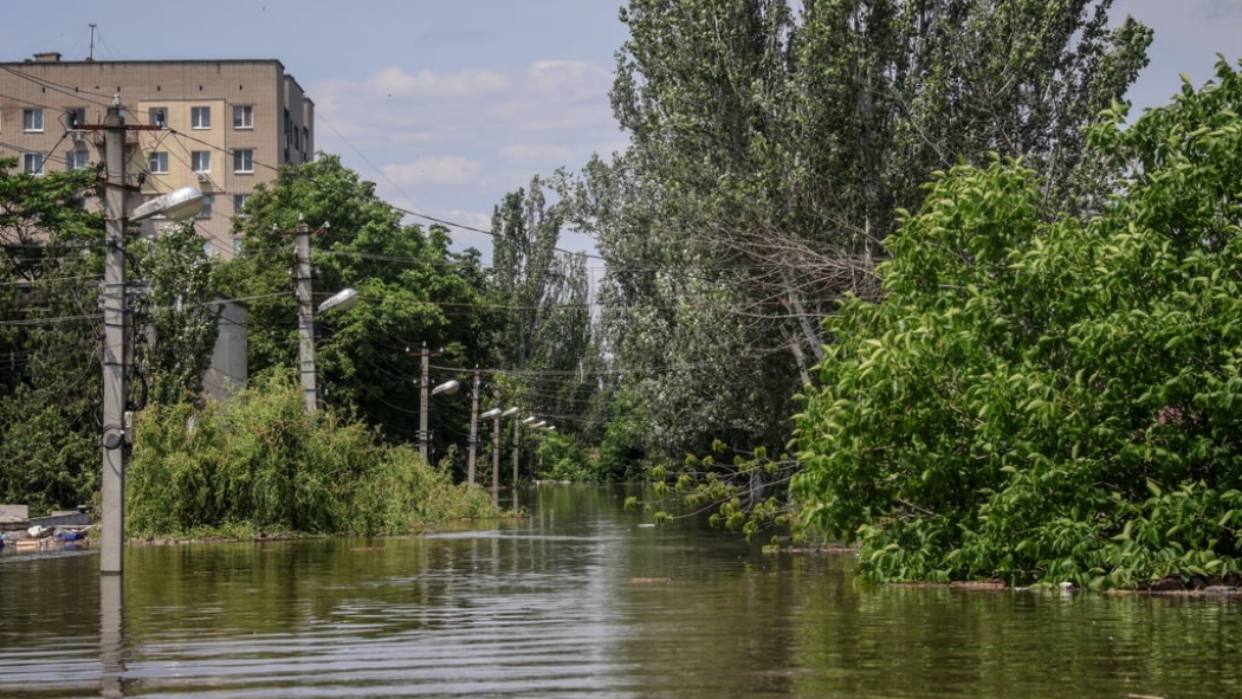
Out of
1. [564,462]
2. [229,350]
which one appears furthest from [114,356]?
[564,462]

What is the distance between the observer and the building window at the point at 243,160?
314 ft

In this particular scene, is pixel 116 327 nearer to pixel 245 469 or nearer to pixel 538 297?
pixel 245 469

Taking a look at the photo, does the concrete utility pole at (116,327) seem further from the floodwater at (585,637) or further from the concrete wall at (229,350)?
the concrete wall at (229,350)

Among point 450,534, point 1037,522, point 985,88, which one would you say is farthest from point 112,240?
point 985,88

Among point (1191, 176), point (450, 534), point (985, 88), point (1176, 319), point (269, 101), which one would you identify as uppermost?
point (269, 101)

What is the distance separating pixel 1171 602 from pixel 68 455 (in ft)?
148

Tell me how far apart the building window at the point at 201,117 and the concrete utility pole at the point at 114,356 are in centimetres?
7509

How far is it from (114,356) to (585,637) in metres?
12.1

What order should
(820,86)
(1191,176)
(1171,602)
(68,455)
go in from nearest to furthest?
(1171,602), (1191,176), (820,86), (68,455)

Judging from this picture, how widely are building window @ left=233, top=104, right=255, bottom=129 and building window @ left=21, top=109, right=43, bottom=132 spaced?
11534 millimetres

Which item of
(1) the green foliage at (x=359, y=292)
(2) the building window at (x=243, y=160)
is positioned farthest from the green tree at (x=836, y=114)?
(2) the building window at (x=243, y=160)

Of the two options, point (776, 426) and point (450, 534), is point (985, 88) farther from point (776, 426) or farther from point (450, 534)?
point (450, 534)

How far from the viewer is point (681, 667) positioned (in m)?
10.6

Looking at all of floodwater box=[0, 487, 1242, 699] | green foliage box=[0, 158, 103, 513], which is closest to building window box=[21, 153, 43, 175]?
green foliage box=[0, 158, 103, 513]
